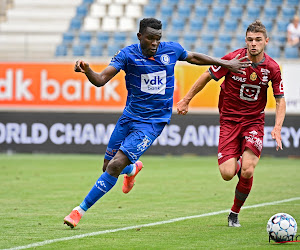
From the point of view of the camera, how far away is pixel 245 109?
8.29 metres

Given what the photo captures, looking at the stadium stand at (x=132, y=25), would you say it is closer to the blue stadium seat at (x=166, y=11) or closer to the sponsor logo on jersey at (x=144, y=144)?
the blue stadium seat at (x=166, y=11)

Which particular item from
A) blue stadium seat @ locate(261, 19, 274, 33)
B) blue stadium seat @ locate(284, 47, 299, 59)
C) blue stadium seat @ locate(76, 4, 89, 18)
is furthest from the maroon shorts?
blue stadium seat @ locate(76, 4, 89, 18)

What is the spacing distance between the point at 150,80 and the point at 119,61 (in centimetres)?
47

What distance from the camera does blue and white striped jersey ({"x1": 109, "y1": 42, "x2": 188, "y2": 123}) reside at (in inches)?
313

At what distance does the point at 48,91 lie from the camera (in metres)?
21.5

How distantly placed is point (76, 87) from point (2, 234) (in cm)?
Result: 1430

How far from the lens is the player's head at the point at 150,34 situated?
776cm

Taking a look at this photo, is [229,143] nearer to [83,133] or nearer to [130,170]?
[130,170]

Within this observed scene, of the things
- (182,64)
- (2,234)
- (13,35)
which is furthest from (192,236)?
(13,35)

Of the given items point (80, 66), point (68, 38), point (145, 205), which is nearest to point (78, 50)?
point (68, 38)

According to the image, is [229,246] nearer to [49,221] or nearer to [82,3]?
[49,221]

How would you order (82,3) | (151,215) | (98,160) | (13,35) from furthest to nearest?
1. (82,3)
2. (13,35)
3. (98,160)
4. (151,215)

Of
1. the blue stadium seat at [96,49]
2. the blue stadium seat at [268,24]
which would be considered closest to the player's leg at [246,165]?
the blue stadium seat at [268,24]

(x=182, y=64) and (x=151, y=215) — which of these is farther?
(x=182, y=64)
